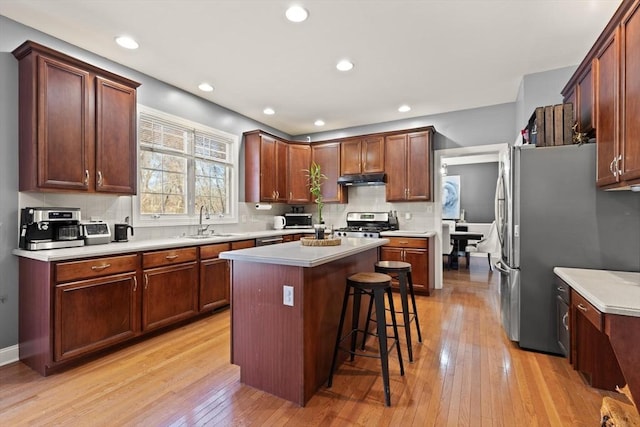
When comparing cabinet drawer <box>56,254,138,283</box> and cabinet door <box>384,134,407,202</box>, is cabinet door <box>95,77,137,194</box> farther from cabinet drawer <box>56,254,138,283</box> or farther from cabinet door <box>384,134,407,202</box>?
cabinet door <box>384,134,407,202</box>

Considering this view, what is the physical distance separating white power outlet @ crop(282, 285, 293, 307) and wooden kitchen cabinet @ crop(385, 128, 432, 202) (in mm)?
3307

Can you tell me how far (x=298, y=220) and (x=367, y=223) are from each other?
52.9 inches

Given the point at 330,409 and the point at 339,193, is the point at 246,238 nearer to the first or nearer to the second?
the point at 339,193

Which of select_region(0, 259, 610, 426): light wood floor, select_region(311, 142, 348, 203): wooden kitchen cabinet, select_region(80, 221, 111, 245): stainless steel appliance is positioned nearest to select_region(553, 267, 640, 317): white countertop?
select_region(0, 259, 610, 426): light wood floor

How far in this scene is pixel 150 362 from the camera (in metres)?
2.51

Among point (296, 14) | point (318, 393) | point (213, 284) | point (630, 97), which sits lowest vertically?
point (318, 393)

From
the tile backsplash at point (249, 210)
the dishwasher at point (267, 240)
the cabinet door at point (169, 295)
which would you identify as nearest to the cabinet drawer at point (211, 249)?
the cabinet door at point (169, 295)

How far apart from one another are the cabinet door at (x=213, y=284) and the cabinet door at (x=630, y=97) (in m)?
3.43

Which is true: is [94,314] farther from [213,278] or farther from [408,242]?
[408,242]

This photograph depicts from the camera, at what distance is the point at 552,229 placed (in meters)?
2.55

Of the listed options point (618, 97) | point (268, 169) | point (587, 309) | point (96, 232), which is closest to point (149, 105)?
point (96, 232)

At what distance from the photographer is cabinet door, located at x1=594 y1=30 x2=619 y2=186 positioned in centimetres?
201

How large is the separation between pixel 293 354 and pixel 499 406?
1.31 m

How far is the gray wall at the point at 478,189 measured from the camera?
8.17 metres
